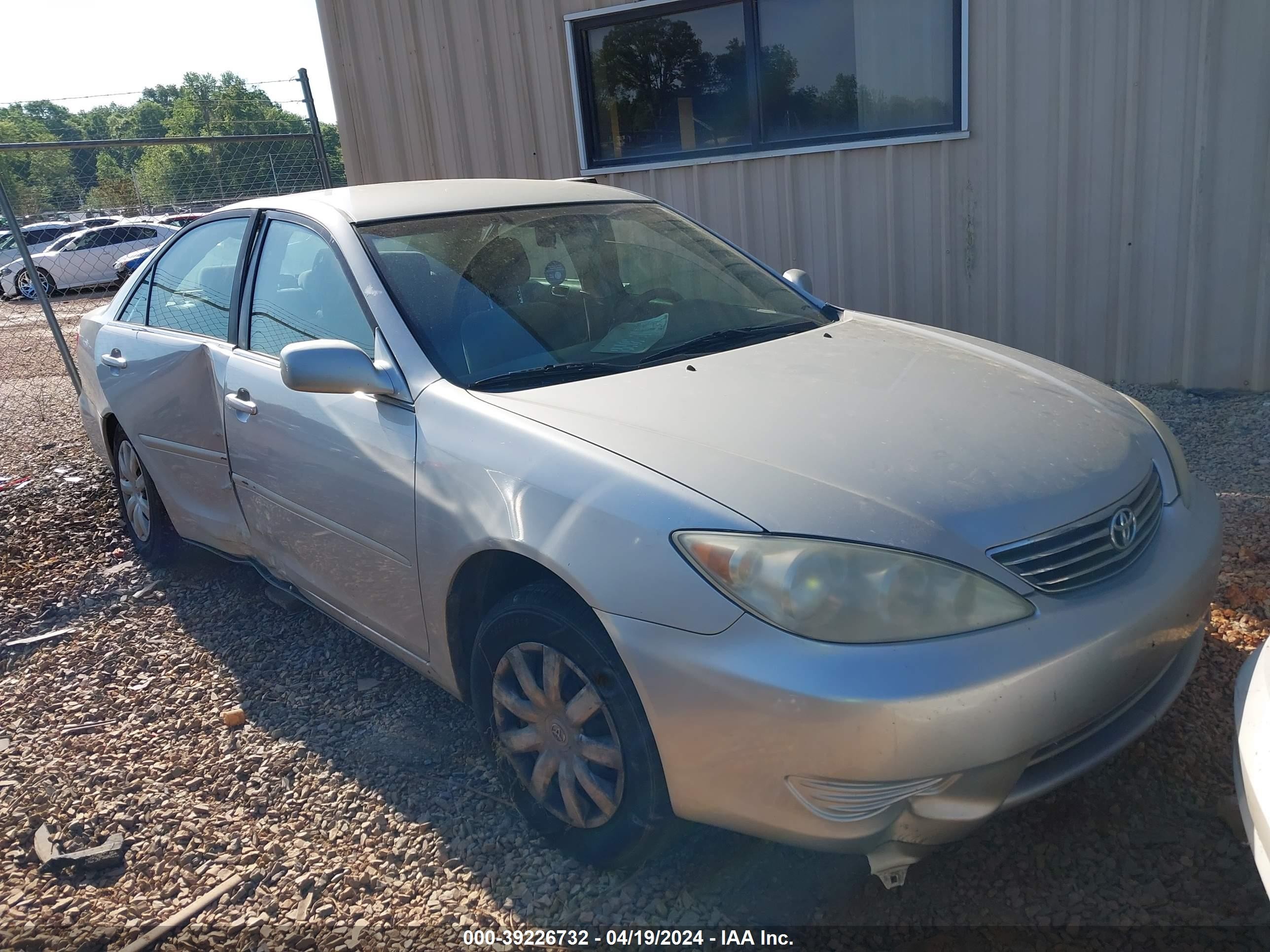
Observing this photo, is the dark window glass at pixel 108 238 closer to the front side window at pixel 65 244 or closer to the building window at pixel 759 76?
the front side window at pixel 65 244

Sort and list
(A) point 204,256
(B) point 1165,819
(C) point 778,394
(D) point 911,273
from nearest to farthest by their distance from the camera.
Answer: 1. (B) point 1165,819
2. (C) point 778,394
3. (A) point 204,256
4. (D) point 911,273

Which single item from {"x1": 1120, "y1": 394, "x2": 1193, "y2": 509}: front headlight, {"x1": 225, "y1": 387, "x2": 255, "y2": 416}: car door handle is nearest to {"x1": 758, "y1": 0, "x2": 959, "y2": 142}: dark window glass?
{"x1": 1120, "y1": 394, "x2": 1193, "y2": 509}: front headlight

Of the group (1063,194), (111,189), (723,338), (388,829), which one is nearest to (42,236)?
(111,189)

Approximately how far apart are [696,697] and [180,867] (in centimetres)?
160

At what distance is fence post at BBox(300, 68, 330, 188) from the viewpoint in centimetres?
678

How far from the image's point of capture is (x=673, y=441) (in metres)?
2.26

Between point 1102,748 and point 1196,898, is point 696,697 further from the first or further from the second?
point 1196,898

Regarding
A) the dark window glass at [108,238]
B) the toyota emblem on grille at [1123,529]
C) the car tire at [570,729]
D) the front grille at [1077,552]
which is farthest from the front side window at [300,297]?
the dark window glass at [108,238]

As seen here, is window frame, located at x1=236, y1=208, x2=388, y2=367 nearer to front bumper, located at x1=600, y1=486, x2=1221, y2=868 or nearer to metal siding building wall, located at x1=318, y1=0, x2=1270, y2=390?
front bumper, located at x1=600, y1=486, x2=1221, y2=868

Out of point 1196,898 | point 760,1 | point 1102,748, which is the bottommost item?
point 1196,898

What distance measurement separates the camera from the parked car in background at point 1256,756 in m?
1.66

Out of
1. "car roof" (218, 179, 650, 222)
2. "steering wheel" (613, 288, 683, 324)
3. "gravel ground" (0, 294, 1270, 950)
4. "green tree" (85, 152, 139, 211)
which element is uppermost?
"green tree" (85, 152, 139, 211)

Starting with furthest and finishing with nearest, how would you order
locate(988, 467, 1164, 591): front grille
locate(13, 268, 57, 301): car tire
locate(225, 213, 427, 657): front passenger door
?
locate(13, 268, 57, 301): car tire, locate(225, 213, 427, 657): front passenger door, locate(988, 467, 1164, 591): front grille

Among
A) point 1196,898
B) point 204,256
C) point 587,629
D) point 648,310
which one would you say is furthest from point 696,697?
point 204,256
